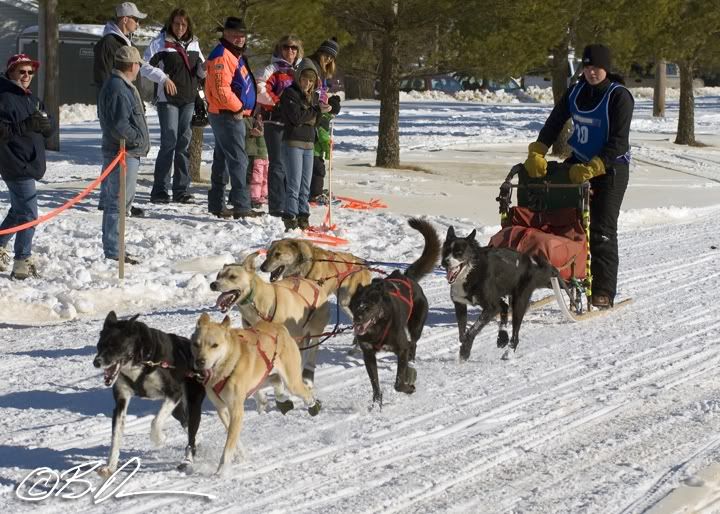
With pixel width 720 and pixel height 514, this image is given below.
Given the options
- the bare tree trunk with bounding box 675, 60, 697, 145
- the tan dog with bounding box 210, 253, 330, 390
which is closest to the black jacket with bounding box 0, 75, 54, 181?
the tan dog with bounding box 210, 253, 330, 390

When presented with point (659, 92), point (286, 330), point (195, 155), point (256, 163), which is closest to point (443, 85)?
point (659, 92)

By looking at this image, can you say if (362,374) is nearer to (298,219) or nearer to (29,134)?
(29,134)

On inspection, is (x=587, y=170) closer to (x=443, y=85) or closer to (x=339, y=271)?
(x=339, y=271)

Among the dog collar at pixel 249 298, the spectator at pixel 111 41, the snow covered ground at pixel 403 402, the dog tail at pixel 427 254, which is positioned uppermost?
the spectator at pixel 111 41

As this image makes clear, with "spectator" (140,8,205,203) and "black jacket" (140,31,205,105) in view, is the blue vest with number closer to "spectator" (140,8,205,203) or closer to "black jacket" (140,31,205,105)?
"spectator" (140,8,205,203)

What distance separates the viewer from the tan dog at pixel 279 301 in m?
6.51

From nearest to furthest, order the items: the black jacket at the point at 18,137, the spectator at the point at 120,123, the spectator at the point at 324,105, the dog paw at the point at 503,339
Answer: the dog paw at the point at 503,339 → the black jacket at the point at 18,137 → the spectator at the point at 120,123 → the spectator at the point at 324,105

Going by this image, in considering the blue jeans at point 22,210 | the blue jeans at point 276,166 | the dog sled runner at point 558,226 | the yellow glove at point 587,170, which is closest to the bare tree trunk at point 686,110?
the blue jeans at point 276,166

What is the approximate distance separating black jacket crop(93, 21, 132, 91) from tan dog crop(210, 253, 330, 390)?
5.76 m

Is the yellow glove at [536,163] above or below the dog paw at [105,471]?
above

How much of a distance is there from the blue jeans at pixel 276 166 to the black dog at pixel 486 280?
461cm

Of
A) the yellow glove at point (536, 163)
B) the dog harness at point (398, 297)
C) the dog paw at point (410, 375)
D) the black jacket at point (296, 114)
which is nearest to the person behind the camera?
the dog harness at point (398, 297)

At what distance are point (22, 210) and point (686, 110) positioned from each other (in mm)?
19900

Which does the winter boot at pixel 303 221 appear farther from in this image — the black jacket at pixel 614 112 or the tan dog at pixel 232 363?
the tan dog at pixel 232 363
